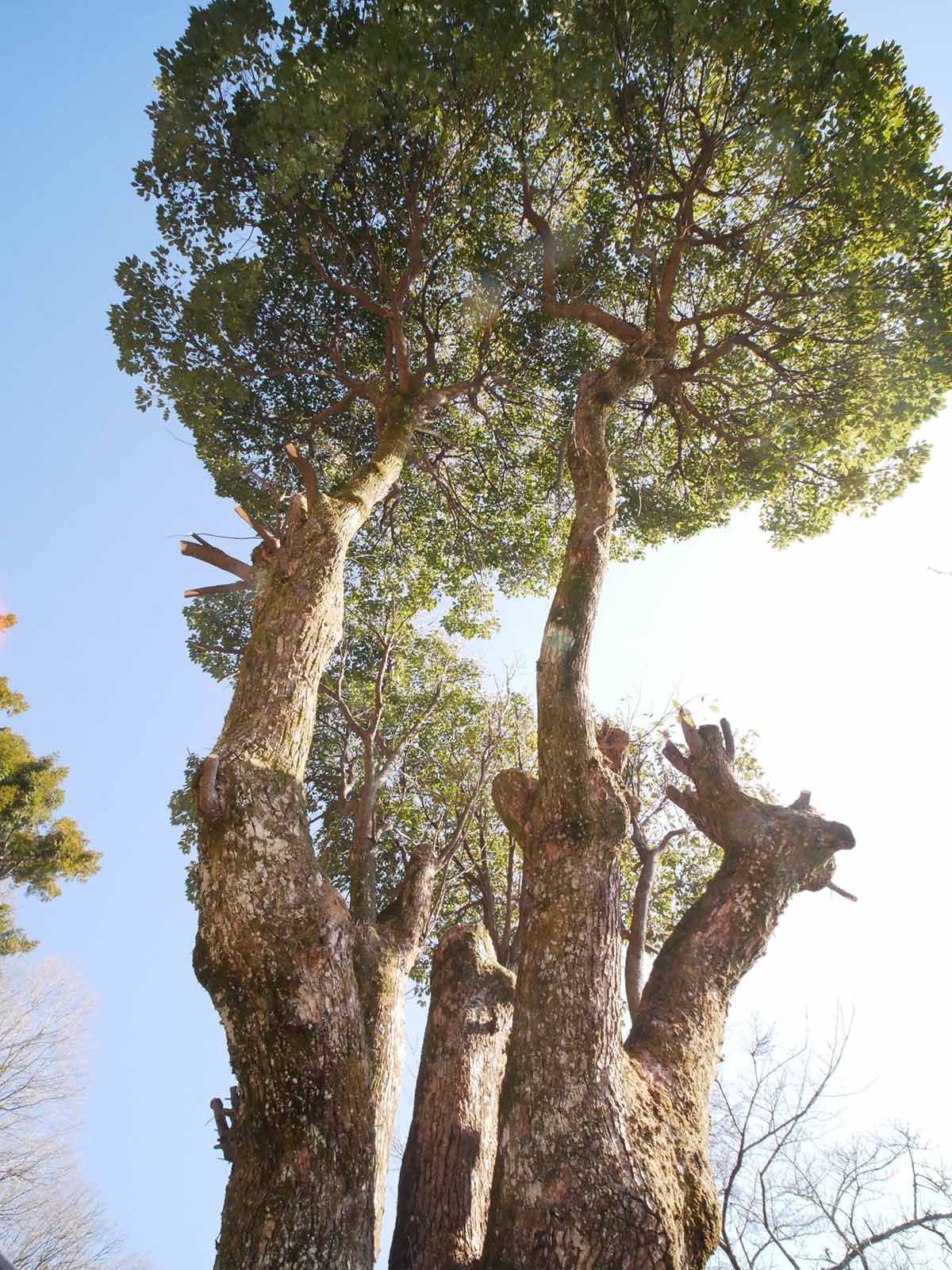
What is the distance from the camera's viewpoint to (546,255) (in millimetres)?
8664

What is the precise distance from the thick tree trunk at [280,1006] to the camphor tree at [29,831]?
45.9 ft

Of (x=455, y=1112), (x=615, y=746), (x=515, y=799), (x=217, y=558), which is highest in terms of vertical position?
(x=217, y=558)

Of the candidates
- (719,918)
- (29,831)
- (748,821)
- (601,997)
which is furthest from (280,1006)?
(29,831)

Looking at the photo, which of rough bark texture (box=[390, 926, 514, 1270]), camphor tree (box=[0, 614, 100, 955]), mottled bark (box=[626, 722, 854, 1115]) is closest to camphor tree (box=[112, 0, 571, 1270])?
rough bark texture (box=[390, 926, 514, 1270])

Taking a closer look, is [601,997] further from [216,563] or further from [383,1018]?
[216,563]

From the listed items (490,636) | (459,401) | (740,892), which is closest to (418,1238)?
(740,892)

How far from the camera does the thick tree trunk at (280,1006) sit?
9.87 feet

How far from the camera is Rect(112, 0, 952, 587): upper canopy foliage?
23.5ft

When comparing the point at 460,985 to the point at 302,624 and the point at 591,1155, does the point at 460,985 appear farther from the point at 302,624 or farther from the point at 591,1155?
the point at 302,624

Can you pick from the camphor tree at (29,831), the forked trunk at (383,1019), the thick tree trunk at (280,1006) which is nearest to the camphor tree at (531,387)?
the thick tree trunk at (280,1006)

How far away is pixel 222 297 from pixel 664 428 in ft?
20.8

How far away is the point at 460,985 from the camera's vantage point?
4.87 meters

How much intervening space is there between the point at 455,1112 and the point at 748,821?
265 centimetres

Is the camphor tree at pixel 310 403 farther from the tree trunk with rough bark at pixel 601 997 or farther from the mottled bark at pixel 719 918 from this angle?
the mottled bark at pixel 719 918
